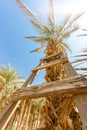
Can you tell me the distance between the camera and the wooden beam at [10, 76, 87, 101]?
9.04 ft

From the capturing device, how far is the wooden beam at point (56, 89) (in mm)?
2756

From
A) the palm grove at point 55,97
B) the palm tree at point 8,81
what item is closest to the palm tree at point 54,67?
the palm grove at point 55,97

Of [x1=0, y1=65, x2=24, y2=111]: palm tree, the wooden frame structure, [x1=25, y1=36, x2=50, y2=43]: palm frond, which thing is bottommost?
[x1=0, y1=65, x2=24, y2=111]: palm tree

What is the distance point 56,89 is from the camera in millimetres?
3002

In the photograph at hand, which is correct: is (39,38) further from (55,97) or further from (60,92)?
(60,92)

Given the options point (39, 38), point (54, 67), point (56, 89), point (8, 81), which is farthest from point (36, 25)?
point (8, 81)

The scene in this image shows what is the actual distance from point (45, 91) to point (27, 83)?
0.99 metres

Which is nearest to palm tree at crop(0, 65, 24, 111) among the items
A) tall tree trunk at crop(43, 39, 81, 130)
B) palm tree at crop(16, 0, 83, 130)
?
palm tree at crop(16, 0, 83, 130)

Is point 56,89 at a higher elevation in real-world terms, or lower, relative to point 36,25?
lower

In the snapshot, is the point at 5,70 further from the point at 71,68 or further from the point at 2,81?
the point at 71,68

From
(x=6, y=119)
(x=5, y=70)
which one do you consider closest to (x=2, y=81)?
(x=5, y=70)

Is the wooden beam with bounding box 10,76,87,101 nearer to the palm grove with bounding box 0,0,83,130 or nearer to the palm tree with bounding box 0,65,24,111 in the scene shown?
the palm grove with bounding box 0,0,83,130

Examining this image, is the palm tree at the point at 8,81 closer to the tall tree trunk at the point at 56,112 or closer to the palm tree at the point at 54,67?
the palm tree at the point at 54,67

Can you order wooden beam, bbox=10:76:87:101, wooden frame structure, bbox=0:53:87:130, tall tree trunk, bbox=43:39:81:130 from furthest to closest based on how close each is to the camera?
1. tall tree trunk, bbox=43:39:81:130
2. wooden beam, bbox=10:76:87:101
3. wooden frame structure, bbox=0:53:87:130
